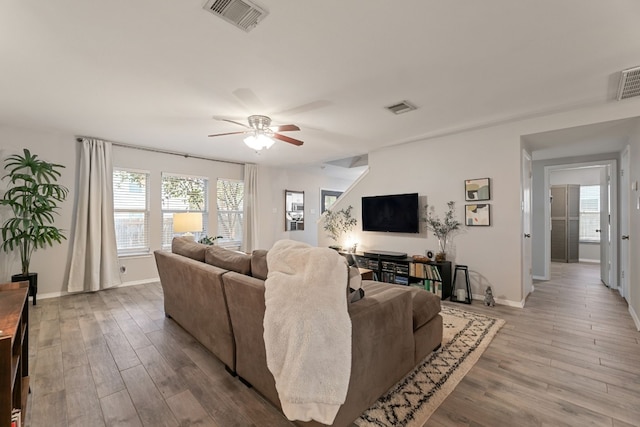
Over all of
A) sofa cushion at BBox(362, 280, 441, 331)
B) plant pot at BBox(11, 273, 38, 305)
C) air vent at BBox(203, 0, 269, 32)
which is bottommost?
plant pot at BBox(11, 273, 38, 305)

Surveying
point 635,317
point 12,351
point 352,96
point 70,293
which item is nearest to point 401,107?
point 352,96

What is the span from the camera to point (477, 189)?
3.93 m

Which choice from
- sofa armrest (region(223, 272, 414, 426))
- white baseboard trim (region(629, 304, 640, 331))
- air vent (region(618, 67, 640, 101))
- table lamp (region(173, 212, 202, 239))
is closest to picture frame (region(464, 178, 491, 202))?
air vent (region(618, 67, 640, 101))

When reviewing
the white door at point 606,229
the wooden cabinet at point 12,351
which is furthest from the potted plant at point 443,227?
the wooden cabinet at point 12,351

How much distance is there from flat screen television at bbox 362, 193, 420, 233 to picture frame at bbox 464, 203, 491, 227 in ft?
2.35

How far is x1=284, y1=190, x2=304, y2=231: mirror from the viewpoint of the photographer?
7.20 metres

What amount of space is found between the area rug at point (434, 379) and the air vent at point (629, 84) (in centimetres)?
255

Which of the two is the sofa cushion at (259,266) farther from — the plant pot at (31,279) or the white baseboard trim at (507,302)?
the plant pot at (31,279)

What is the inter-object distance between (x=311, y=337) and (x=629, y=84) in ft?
11.8

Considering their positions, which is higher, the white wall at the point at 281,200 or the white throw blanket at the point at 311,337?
the white wall at the point at 281,200

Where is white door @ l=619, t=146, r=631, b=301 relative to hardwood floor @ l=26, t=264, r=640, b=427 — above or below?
above

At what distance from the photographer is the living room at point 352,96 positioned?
6.05 feet

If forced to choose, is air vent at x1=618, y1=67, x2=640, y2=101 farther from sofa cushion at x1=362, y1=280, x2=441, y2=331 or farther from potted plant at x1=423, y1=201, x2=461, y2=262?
sofa cushion at x1=362, y1=280, x2=441, y2=331

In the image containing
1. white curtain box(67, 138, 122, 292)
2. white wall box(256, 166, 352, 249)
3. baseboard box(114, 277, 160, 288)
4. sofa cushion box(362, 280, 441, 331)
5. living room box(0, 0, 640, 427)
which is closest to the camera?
living room box(0, 0, 640, 427)
